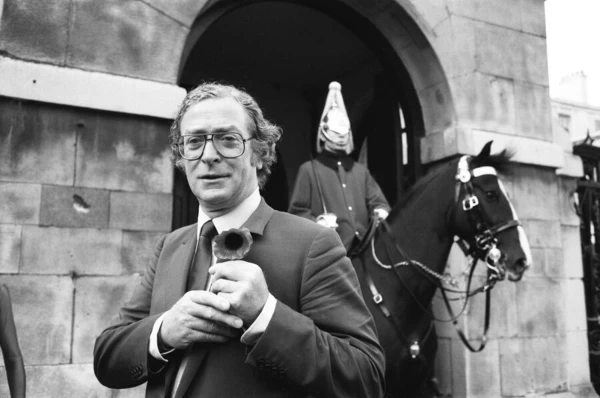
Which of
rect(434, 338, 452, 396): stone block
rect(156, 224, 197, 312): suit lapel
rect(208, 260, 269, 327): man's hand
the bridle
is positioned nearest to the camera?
rect(208, 260, 269, 327): man's hand

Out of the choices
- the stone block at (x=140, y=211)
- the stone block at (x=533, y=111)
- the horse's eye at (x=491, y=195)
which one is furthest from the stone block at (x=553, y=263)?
the stone block at (x=140, y=211)

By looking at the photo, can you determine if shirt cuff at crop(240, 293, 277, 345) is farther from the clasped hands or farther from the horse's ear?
the horse's ear

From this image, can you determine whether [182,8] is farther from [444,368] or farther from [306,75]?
[306,75]

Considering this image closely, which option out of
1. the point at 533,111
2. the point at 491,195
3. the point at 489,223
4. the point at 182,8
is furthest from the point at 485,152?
the point at 182,8

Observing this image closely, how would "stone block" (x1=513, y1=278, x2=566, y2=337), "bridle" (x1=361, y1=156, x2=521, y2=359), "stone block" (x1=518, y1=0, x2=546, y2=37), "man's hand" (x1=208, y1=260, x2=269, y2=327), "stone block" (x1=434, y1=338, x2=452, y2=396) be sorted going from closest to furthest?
"man's hand" (x1=208, y1=260, x2=269, y2=327), "bridle" (x1=361, y1=156, x2=521, y2=359), "stone block" (x1=434, y1=338, x2=452, y2=396), "stone block" (x1=513, y1=278, x2=566, y2=337), "stone block" (x1=518, y1=0, x2=546, y2=37)

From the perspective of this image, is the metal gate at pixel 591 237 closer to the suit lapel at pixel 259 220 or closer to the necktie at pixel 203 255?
the suit lapel at pixel 259 220

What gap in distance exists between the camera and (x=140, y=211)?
3.89 meters

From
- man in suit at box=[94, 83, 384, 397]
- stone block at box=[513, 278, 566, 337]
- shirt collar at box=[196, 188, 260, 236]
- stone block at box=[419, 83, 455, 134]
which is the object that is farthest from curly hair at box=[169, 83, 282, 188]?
stone block at box=[513, 278, 566, 337]

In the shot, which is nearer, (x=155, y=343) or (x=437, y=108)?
(x=155, y=343)

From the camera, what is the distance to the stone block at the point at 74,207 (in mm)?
3604

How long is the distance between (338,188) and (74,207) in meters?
2.12

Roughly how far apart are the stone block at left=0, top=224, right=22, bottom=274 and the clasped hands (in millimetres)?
2656

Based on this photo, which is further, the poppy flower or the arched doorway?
the arched doorway

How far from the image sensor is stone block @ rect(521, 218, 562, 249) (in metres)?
5.57
